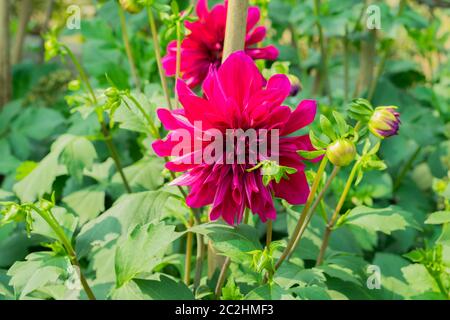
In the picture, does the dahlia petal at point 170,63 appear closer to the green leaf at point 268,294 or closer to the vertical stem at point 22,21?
the green leaf at point 268,294

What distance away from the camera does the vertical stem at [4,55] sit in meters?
1.78

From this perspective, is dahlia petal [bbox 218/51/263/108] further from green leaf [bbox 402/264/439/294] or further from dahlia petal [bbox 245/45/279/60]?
green leaf [bbox 402/264/439/294]

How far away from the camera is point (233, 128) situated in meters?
0.74

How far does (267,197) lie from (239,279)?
218mm

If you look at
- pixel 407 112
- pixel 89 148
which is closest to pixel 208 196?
pixel 89 148

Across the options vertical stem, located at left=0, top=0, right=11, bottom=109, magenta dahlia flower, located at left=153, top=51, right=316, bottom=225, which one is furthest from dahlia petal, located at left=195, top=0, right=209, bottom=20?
vertical stem, located at left=0, top=0, right=11, bottom=109

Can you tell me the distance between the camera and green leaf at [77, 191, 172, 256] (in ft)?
2.93

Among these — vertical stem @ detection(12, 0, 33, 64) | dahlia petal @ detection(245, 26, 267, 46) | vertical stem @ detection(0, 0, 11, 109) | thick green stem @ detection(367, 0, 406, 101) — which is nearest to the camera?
dahlia petal @ detection(245, 26, 267, 46)

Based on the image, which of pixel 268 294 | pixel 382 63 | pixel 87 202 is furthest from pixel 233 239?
pixel 382 63

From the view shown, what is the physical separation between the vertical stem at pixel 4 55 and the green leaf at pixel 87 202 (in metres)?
0.71

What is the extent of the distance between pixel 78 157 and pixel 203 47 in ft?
1.12

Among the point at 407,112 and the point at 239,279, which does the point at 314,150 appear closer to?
the point at 239,279

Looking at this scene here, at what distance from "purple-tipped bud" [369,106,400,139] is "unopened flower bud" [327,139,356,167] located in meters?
0.05

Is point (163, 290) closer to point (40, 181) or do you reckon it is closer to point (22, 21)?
point (40, 181)
